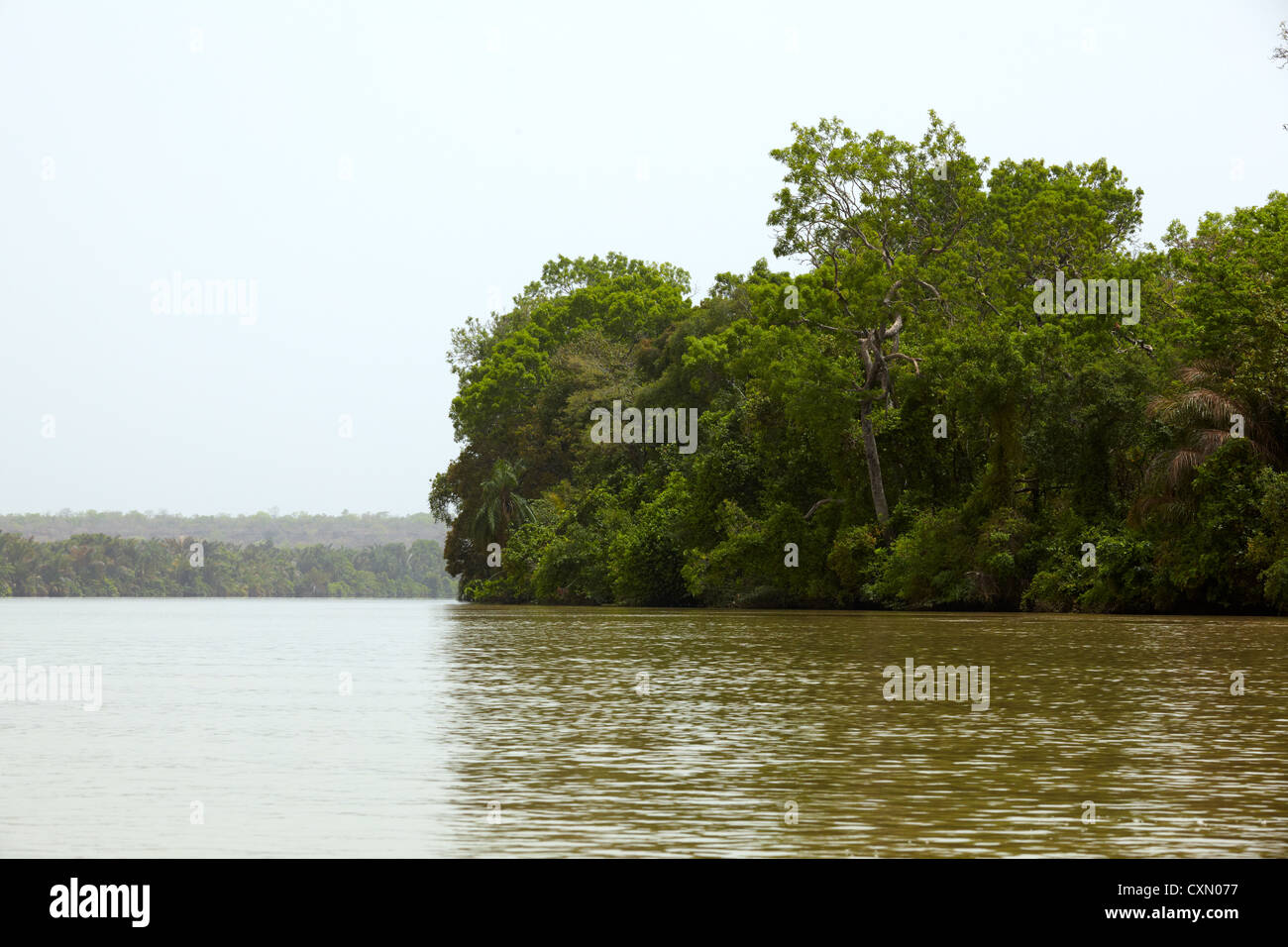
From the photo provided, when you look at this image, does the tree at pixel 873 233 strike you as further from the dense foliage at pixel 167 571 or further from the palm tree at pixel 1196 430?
the dense foliage at pixel 167 571

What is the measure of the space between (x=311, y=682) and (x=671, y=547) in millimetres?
44736

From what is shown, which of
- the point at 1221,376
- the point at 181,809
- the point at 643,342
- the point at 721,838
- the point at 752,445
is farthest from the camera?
the point at 643,342

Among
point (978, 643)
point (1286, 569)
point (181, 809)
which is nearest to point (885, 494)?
point (1286, 569)

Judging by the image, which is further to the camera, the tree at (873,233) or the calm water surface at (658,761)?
the tree at (873,233)

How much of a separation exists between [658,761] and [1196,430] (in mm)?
33132

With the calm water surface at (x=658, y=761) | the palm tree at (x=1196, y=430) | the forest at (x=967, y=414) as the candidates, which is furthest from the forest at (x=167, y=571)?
the calm water surface at (x=658, y=761)

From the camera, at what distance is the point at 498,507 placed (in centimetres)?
8675

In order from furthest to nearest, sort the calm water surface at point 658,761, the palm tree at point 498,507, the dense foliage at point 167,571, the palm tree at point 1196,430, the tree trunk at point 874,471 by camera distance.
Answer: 1. the dense foliage at point 167,571
2. the palm tree at point 498,507
3. the tree trunk at point 874,471
4. the palm tree at point 1196,430
5. the calm water surface at point 658,761

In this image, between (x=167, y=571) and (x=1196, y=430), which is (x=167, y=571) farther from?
(x=1196, y=430)

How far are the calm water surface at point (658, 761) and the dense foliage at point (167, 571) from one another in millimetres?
133847

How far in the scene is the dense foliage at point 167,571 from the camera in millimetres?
164000

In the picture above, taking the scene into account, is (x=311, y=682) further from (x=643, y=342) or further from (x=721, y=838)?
(x=643, y=342)
